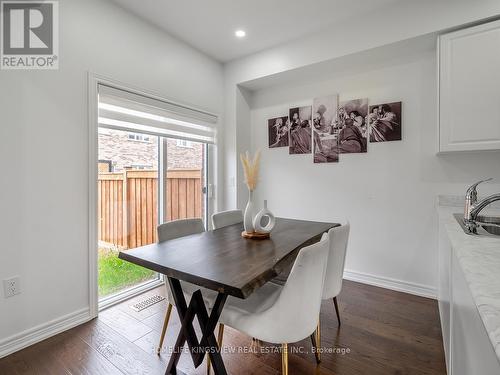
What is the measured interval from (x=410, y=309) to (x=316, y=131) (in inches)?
79.9

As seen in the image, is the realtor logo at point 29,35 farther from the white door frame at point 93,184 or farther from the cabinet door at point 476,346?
the cabinet door at point 476,346

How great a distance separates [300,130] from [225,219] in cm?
155

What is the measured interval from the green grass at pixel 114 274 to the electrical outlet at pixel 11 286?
61 cm

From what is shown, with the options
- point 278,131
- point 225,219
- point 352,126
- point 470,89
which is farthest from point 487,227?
point 278,131

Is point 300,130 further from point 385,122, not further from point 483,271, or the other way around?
point 483,271

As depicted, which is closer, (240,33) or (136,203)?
(136,203)

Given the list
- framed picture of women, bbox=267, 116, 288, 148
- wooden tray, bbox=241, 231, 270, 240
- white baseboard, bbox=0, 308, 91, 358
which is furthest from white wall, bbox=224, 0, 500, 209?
white baseboard, bbox=0, 308, 91, 358

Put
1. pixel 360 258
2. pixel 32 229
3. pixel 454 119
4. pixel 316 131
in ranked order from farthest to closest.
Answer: pixel 316 131, pixel 360 258, pixel 454 119, pixel 32 229

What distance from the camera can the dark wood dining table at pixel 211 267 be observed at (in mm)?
1119

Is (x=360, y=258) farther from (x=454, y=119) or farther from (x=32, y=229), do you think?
(x=32, y=229)

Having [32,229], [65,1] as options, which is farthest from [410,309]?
[65,1]

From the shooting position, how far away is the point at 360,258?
2.86m

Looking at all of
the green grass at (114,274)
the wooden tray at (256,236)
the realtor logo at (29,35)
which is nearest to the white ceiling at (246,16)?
the realtor logo at (29,35)

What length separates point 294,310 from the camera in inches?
46.2
